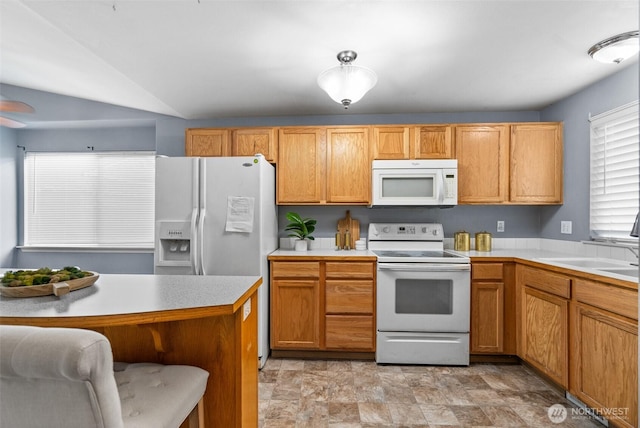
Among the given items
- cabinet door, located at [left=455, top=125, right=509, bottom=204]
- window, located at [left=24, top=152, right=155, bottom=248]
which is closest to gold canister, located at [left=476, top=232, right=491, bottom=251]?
cabinet door, located at [left=455, top=125, right=509, bottom=204]

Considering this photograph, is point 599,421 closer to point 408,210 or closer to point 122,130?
point 408,210

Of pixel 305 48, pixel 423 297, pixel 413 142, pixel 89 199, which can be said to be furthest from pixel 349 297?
pixel 89 199

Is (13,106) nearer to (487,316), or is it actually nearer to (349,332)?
(349,332)

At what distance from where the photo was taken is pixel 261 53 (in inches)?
83.4

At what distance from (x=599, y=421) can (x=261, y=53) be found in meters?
3.11

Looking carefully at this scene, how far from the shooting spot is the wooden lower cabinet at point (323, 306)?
2650 mm

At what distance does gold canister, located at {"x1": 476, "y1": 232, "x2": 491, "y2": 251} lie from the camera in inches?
118

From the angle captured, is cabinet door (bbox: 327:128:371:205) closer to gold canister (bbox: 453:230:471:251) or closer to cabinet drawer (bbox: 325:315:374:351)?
gold canister (bbox: 453:230:471:251)

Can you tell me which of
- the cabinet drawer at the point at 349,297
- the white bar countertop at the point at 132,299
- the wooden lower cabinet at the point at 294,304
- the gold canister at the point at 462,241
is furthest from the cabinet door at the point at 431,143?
the white bar countertop at the point at 132,299

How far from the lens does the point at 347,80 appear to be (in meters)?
1.93

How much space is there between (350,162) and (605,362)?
222 centimetres

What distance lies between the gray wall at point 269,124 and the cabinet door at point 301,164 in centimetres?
34

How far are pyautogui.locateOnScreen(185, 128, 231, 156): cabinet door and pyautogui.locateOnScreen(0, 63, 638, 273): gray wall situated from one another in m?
0.37

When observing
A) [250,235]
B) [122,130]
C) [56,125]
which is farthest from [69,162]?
[250,235]
